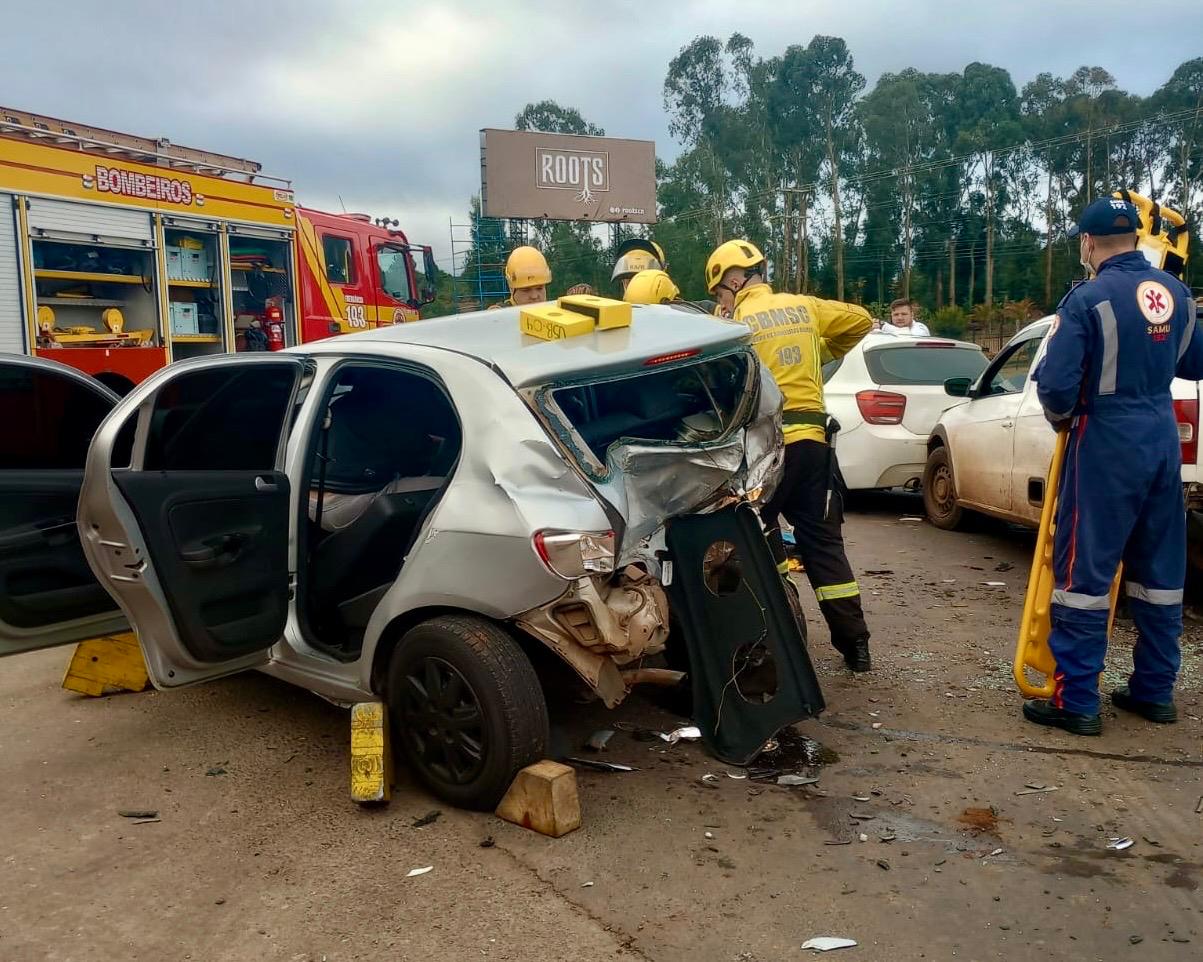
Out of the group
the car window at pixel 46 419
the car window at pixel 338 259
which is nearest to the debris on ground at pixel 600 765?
the car window at pixel 46 419

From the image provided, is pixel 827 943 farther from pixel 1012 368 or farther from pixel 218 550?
pixel 1012 368

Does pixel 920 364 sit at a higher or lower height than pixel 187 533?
higher

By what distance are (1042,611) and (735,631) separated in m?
1.34

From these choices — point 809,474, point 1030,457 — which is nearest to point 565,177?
point 1030,457

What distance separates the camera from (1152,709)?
4.12 m

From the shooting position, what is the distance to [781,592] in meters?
3.82

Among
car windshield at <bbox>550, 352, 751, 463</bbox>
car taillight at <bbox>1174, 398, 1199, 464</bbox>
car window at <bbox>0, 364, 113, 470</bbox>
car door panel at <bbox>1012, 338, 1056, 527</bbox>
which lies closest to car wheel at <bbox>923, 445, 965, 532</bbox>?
car door panel at <bbox>1012, 338, 1056, 527</bbox>

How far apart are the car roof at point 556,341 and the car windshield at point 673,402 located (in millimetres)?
149

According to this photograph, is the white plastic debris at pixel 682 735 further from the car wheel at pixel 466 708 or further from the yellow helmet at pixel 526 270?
the yellow helmet at pixel 526 270

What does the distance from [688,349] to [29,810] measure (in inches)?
108

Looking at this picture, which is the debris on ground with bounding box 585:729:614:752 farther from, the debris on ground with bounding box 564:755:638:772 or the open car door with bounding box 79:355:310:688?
the open car door with bounding box 79:355:310:688

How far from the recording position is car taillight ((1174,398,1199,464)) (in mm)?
4984

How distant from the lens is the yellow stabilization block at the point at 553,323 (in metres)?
3.55

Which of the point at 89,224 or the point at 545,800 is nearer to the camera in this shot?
the point at 545,800
